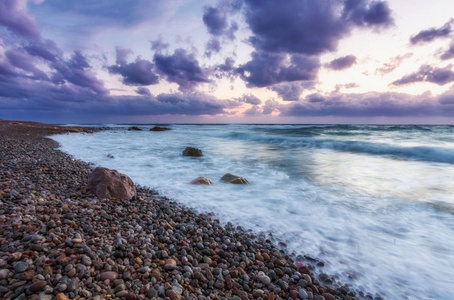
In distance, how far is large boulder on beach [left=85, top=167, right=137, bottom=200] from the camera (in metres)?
3.95

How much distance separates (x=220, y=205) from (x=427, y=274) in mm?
3171

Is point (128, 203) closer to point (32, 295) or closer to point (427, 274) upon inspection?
point (32, 295)

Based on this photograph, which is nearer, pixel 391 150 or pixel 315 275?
pixel 315 275

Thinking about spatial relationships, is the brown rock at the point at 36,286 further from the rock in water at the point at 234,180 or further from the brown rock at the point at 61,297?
the rock in water at the point at 234,180

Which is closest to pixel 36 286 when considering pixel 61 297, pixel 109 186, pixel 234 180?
pixel 61 297

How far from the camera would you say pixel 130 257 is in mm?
2283

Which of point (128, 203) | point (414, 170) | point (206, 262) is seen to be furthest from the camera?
point (414, 170)

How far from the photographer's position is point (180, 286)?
201 centimetres

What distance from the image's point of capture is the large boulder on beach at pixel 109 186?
13.0ft

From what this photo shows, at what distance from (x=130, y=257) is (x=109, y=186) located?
2.12 metres

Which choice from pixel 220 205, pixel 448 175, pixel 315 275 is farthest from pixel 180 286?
pixel 448 175

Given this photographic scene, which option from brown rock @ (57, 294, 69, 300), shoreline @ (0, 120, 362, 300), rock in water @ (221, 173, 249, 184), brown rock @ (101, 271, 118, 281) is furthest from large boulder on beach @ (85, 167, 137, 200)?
rock in water @ (221, 173, 249, 184)

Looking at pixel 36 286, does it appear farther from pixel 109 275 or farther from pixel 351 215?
pixel 351 215

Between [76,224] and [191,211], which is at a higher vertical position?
[76,224]
